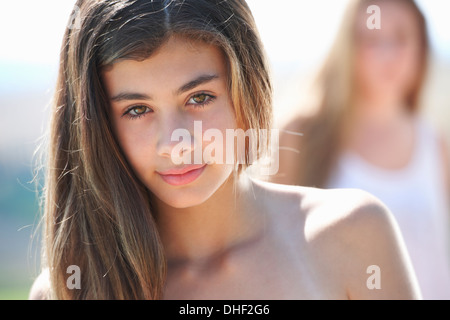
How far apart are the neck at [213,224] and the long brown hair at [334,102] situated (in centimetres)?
120

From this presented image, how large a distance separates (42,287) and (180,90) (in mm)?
988

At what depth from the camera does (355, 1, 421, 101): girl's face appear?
3738mm

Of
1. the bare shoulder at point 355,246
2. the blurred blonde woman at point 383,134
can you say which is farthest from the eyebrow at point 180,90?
the blurred blonde woman at point 383,134

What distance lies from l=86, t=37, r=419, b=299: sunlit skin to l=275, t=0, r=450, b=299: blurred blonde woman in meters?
1.08

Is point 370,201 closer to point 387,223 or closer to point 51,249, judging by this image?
point 387,223

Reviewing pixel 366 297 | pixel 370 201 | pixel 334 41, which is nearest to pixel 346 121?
pixel 334 41

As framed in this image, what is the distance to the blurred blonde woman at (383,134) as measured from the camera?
363 cm

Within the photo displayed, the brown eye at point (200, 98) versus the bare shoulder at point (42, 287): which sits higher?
the brown eye at point (200, 98)

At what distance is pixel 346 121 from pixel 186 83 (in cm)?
189

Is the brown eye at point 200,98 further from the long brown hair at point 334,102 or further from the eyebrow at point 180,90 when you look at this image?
the long brown hair at point 334,102

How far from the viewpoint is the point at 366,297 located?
2289 mm

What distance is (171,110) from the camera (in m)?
2.16

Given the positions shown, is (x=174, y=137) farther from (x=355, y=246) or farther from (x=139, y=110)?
(x=355, y=246)

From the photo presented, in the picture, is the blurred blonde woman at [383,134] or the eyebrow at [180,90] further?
the blurred blonde woman at [383,134]
